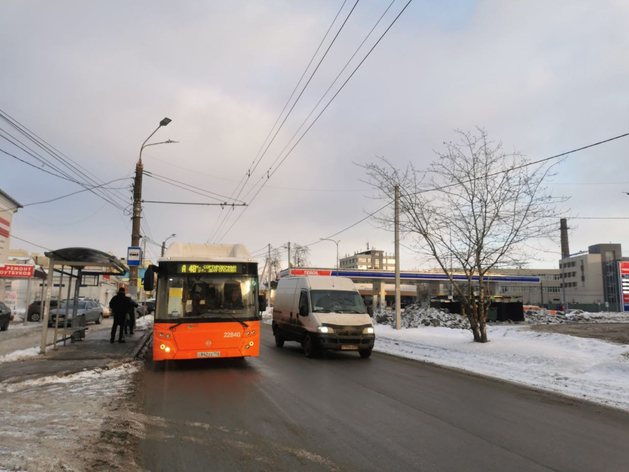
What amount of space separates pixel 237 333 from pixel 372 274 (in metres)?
46.9

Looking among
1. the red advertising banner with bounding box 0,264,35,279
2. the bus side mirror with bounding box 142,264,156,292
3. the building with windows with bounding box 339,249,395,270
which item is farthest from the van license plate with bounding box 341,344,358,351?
the building with windows with bounding box 339,249,395,270

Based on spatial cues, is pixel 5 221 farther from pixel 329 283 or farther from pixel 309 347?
pixel 309 347

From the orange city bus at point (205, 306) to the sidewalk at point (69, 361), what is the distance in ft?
5.37

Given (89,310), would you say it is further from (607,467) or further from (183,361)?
(607,467)

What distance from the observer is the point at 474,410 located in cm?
709

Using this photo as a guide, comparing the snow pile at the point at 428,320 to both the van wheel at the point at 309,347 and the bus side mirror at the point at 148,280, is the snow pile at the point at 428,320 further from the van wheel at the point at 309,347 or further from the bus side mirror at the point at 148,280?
the bus side mirror at the point at 148,280

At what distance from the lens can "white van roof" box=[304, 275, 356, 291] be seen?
1452 cm

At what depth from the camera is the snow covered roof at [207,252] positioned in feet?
36.0

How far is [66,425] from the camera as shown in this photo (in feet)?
18.2

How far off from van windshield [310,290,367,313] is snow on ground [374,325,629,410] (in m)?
2.45

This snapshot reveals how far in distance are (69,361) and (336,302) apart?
729 centimetres

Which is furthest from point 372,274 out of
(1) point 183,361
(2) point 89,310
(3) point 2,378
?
(3) point 2,378

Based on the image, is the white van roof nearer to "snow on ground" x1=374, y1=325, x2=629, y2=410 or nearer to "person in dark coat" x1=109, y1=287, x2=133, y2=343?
"snow on ground" x1=374, y1=325, x2=629, y2=410

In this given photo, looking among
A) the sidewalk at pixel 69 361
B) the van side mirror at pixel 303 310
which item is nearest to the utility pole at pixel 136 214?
the sidewalk at pixel 69 361
